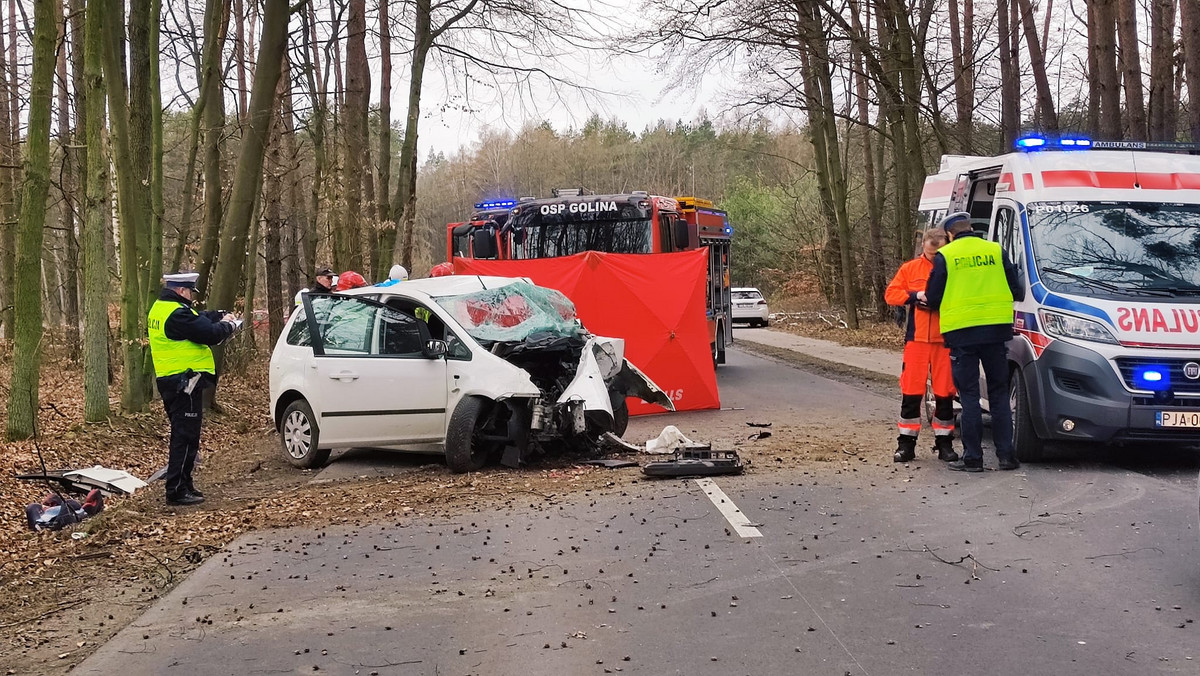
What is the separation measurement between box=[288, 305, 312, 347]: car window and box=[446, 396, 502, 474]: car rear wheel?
1.99 meters

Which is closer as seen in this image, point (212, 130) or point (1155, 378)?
point (1155, 378)

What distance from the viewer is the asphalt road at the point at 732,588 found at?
15.9 ft

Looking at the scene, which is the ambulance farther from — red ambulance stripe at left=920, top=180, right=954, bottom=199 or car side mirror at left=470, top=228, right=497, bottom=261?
car side mirror at left=470, top=228, right=497, bottom=261

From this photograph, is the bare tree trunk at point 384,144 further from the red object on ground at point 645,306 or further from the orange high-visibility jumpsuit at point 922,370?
the orange high-visibility jumpsuit at point 922,370

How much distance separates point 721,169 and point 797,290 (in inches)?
956

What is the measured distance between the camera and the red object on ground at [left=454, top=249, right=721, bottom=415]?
14273mm

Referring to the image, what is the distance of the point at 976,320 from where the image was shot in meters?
8.87

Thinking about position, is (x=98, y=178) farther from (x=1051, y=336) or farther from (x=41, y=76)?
(x=1051, y=336)

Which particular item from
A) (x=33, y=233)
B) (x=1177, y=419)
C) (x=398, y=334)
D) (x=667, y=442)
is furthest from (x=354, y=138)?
(x=1177, y=419)

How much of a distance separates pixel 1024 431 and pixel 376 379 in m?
5.64

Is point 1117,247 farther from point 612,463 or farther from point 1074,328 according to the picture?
point 612,463

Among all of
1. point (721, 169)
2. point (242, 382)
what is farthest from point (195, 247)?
point (721, 169)

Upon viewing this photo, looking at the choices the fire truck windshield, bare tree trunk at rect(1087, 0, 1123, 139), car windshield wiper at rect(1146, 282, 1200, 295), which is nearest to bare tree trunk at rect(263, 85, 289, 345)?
the fire truck windshield

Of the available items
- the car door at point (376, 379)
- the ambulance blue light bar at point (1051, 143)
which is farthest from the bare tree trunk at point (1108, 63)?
the car door at point (376, 379)
